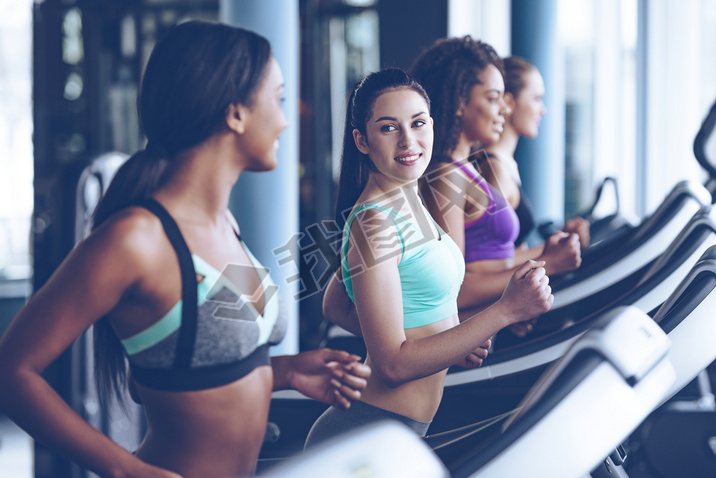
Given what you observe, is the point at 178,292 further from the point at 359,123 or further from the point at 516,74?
the point at 516,74

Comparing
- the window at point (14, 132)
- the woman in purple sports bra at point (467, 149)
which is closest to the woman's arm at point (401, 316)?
the woman in purple sports bra at point (467, 149)

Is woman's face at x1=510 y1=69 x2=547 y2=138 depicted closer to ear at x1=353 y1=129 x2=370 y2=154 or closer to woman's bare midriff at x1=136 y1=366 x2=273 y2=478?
ear at x1=353 y1=129 x2=370 y2=154

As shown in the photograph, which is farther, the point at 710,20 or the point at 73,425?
the point at 710,20

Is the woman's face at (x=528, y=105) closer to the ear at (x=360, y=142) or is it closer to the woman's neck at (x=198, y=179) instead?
the ear at (x=360, y=142)

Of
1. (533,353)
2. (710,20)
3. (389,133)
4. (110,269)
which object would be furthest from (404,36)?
(710,20)

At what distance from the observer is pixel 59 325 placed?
0.63m

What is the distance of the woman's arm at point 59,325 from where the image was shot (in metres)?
0.63

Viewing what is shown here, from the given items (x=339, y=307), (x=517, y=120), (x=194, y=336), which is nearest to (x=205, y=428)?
(x=194, y=336)

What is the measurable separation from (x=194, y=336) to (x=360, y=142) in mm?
264

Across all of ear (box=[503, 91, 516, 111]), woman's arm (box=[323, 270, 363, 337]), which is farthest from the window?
woman's arm (box=[323, 270, 363, 337])

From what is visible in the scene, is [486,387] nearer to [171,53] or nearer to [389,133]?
[389,133]

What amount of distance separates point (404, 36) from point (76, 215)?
1.24 meters

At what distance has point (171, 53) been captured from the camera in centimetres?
65

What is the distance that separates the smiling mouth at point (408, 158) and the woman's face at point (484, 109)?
19 centimetres
